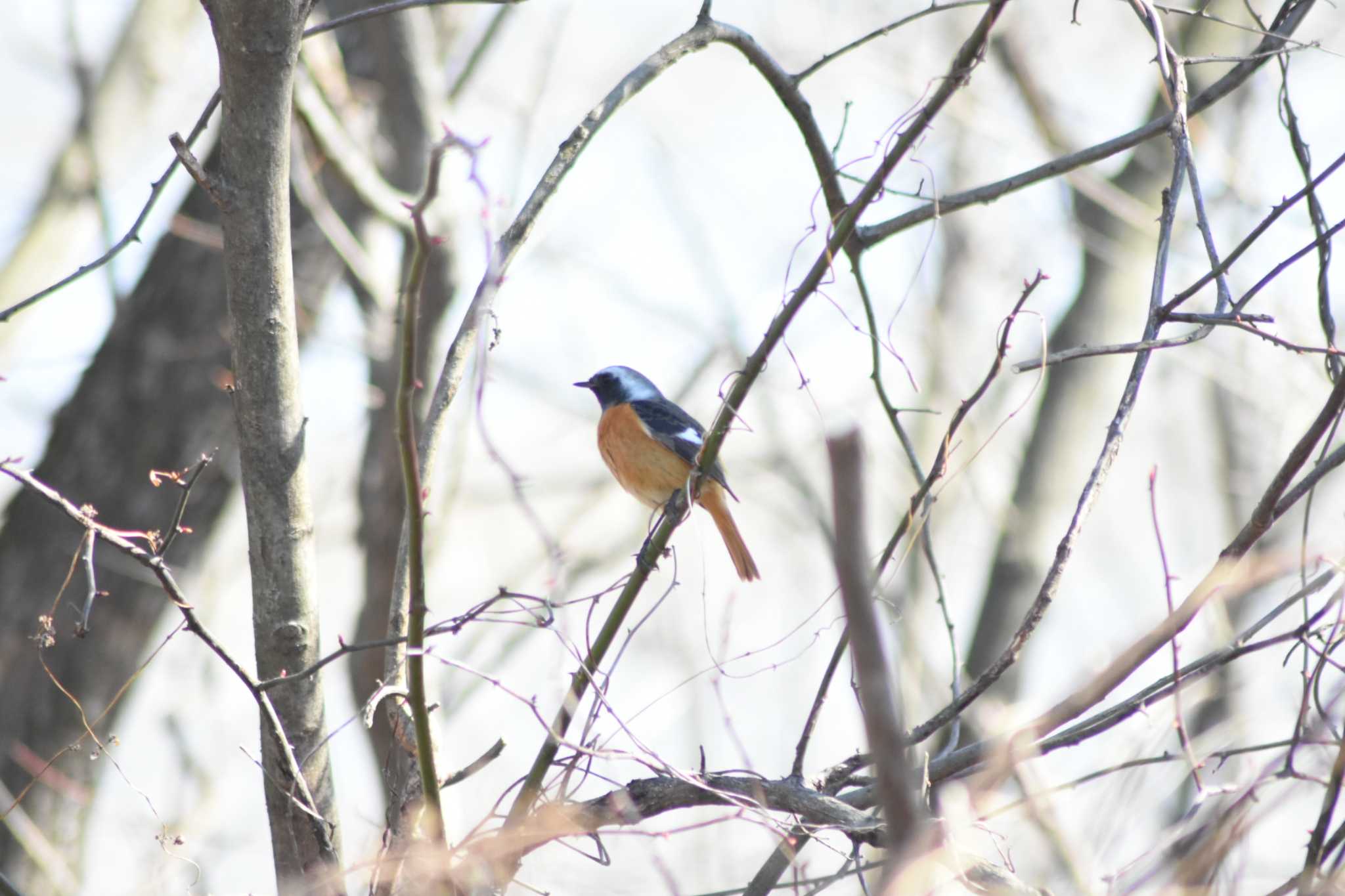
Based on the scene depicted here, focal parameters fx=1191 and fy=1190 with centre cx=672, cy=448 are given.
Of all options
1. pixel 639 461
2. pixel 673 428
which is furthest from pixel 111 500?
pixel 673 428

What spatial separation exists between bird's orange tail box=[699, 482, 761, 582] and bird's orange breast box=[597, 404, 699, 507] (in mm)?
175

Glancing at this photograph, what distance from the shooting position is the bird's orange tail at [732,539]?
16.1 ft

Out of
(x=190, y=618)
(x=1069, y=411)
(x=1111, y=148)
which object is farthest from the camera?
(x=1069, y=411)

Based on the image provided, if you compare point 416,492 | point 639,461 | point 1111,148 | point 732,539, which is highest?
point 639,461

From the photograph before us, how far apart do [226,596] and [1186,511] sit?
1031 centimetres

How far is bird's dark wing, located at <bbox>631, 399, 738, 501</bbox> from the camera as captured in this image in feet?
16.4

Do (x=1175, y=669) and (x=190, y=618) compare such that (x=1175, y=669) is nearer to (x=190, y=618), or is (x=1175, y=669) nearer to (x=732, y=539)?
(x=190, y=618)

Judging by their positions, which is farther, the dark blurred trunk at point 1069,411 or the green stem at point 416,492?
the dark blurred trunk at point 1069,411

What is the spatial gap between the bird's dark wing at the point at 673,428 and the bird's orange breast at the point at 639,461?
0.09 feet

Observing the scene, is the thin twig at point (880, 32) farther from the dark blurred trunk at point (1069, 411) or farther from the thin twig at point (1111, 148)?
the dark blurred trunk at point (1069, 411)

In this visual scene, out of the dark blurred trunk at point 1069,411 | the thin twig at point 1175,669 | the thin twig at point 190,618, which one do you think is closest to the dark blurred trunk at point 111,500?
the thin twig at point 190,618

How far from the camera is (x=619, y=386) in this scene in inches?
232

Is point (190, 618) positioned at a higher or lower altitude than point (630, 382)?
lower

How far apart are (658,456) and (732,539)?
47 centimetres
